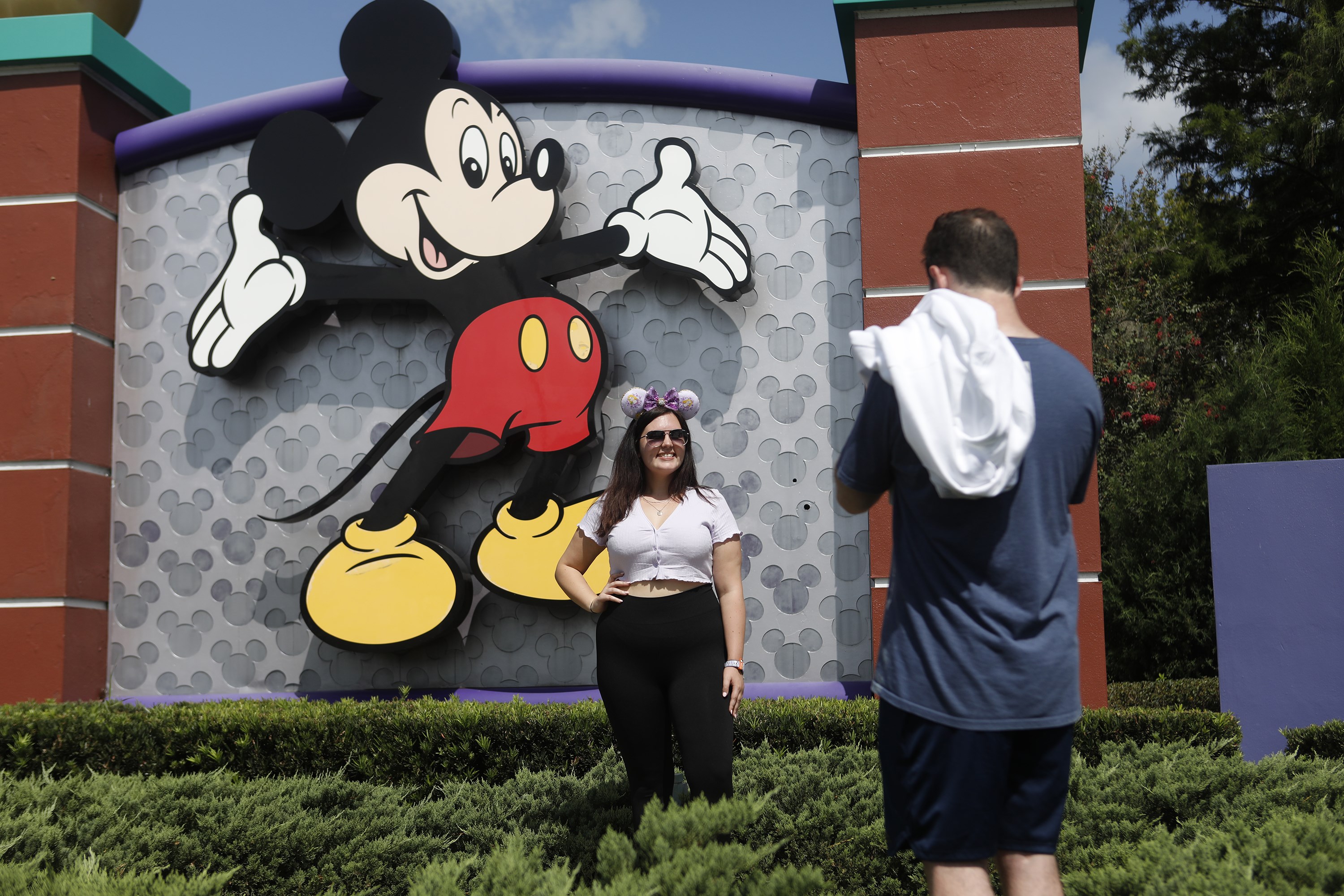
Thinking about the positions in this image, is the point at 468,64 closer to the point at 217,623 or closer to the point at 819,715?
the point at 217,623

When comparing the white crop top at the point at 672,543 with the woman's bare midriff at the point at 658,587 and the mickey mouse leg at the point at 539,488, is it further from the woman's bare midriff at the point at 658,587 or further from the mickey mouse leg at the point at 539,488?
the mickey mouse leg at the point at 539,488

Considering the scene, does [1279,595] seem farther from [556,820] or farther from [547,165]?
[547,165]

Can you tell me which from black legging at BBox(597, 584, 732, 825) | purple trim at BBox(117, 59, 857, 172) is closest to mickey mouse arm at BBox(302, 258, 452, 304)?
purple trim at BBox(117, 59, 857, 172)

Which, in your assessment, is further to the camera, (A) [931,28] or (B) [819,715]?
(A) [931,28]

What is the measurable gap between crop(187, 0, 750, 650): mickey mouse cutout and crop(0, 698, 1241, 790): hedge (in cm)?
100

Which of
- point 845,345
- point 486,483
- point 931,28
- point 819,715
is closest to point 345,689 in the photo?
point 486,483

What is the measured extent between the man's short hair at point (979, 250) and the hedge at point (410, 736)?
10.6ft

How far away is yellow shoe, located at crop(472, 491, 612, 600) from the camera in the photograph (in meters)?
6.30

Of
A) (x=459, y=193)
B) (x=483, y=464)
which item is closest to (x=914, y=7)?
(x=459, y=193)

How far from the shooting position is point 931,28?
20.4 feet

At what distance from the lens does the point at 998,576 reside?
2229mm

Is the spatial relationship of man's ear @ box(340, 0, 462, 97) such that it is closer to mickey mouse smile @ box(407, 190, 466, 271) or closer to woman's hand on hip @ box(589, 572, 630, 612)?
mickey mouse smile @ box(407, 190, 466, 271)

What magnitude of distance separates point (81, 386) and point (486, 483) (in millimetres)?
2701

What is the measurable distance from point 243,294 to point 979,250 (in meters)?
5.71
